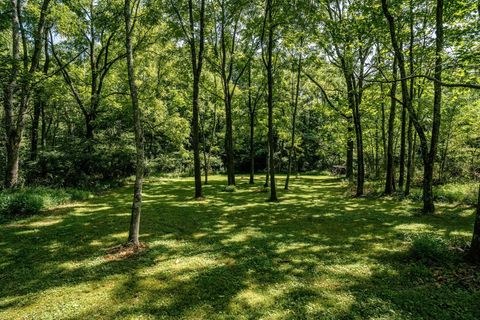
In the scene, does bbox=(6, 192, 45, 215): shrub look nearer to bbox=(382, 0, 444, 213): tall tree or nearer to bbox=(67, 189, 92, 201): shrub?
bbox=(67, 189, 92, 201): shrub

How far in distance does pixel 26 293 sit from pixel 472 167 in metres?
22.5

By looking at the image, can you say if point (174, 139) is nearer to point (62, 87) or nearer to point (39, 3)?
point (62, 87)

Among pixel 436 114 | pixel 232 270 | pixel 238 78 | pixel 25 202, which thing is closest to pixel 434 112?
pixel 436 114

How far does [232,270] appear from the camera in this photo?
193 inches

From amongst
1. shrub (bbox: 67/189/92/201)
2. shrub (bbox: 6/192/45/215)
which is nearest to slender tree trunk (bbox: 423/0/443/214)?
shrub (bbox: 6/192/45/215)

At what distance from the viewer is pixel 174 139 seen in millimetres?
24406

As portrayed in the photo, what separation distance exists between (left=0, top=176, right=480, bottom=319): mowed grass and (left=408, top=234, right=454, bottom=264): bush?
0.29 meters

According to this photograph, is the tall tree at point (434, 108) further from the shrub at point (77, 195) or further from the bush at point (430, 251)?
the shrub at point (77, 195)

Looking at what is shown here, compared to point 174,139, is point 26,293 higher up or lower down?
lower down

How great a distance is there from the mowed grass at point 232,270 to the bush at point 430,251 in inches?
11.5

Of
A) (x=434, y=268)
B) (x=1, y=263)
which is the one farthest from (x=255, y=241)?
(x=1, y=263)

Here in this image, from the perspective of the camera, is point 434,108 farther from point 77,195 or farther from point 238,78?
point 77,195

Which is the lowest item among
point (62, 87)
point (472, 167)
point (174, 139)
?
point (472, 167)

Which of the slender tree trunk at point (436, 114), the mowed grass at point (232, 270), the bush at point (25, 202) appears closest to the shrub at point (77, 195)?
the bush at point (25, 202)
